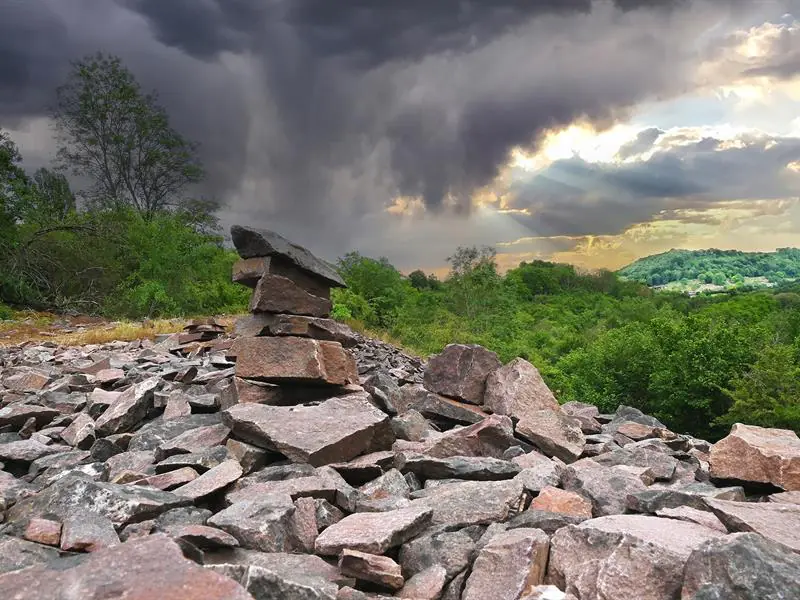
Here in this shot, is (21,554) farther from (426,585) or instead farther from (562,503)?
(562,503)

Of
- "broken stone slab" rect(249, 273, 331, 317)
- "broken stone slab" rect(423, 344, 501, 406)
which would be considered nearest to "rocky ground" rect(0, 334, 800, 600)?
"broken stone slab" rect(423, 344, 501, 406)

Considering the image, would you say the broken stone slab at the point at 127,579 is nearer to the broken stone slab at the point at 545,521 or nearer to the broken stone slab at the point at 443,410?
the broken stone slab at the point at 545,521

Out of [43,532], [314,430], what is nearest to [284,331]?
[314,430]

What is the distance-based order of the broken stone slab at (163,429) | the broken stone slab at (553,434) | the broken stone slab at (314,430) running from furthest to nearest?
the broken stone slab at (553,434), the broken stone slab at (163,429), the broken stone slab at (314,430)

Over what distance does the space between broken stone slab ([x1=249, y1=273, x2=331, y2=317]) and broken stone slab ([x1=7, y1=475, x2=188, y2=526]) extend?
3395 mm

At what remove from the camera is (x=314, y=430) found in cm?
551

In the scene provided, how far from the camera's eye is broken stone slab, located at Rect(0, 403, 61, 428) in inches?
278

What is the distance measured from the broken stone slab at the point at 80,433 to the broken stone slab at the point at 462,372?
13.8 feet

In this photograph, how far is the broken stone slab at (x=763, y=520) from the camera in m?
3.62

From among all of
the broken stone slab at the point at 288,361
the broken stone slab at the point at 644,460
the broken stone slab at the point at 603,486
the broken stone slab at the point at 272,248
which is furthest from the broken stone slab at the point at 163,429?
the broken stone slab at the point at 644,460

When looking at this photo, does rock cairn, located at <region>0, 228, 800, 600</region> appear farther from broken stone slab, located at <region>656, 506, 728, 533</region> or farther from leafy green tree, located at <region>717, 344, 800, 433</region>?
leafy green tree, located at <region>717, 344, 800, 433</region>

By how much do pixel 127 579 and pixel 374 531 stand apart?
4.73ft

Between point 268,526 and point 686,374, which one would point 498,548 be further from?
point 686,374

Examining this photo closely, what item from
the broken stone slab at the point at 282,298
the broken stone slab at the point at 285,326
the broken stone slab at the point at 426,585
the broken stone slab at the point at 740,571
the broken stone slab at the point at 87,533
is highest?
the broken stone slab at the point at 282,298
